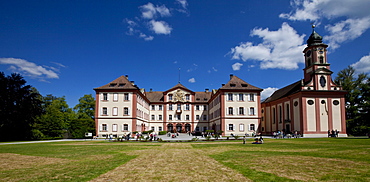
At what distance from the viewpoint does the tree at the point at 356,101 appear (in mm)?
44778

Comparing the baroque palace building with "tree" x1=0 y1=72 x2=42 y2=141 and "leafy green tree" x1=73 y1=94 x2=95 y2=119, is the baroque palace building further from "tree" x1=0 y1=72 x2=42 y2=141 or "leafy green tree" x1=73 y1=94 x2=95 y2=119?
"leafy green tree" x1=73 y1=94 x2=95 y2=119

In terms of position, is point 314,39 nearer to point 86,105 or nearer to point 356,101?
point 356,101

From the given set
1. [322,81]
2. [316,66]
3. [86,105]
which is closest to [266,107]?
[316,66]

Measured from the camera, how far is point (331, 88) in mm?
40156

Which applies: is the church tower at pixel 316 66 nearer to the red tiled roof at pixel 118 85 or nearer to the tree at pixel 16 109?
the red tiled roof at pixel 118 85

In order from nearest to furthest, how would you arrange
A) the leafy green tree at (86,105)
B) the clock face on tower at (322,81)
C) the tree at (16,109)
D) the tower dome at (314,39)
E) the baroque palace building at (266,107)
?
the tree at (16,109) < the baroque palace building at (266,107) < the clock face on tower at (322,81) < the tower dome at (314,39) < the leafy green tree at (86,105)

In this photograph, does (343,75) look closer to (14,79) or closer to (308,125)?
(308,125)

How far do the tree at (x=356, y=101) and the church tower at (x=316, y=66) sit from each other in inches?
231

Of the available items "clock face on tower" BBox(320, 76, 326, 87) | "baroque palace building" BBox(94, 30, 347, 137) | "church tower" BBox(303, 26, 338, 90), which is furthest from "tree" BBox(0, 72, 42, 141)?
"clock face on tower" BBox(320, 76, 326, 87)

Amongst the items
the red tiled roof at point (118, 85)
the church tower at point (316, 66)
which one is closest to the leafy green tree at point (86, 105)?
the red tiled roof at point (118, 85)

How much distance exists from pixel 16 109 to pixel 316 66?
4489 centimetres

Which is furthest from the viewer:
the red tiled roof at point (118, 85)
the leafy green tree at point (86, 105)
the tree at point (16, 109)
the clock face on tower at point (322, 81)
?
the leafy green tree at point (86, 105)

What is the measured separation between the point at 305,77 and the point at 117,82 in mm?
33277

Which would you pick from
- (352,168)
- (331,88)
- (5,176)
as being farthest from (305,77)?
(5,176)
